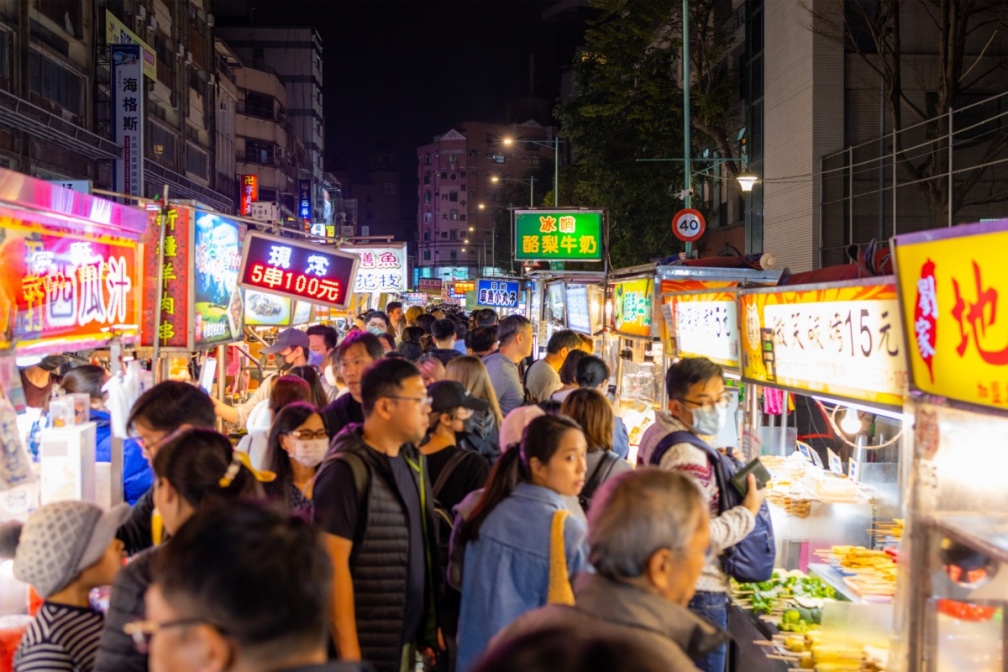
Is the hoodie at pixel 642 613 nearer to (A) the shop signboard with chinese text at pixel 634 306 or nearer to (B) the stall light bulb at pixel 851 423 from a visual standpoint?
(B) the stall light bulb at pixel 851 423

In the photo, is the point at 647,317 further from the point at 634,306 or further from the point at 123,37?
the point at 123,37

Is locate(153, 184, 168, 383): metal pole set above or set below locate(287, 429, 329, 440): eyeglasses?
above

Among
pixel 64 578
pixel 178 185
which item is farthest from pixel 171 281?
pixel 178 185

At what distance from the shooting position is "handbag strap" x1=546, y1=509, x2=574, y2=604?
139 inches

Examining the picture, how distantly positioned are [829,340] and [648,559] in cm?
266

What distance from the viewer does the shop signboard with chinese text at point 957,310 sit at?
2.93 meters

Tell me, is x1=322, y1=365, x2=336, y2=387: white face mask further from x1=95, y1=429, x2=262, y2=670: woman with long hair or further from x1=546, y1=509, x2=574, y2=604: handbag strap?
x1=546, y1=509, x2=574, y2=604: handbag strap

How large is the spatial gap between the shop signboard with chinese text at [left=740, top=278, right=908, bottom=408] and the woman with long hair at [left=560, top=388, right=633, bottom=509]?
111 centimetres

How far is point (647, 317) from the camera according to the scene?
9.73 metres

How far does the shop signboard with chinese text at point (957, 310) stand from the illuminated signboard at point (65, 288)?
3762 millimetres

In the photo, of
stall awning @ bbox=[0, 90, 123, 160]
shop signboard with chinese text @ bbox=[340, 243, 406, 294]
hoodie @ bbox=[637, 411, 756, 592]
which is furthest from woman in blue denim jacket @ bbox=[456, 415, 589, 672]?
stall awning @ bbox=[0, 90, 123, 160]

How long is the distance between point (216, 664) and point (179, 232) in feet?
16.4

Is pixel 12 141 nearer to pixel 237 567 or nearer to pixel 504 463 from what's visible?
pixel 504 463

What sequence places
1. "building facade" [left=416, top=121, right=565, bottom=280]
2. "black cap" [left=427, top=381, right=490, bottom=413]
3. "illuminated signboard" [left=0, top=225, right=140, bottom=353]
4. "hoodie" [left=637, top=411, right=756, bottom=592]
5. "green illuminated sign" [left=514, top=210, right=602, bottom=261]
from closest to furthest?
"illuminated signboard" [left=0, top=225, right=140, bottom=353]
"hoodie" [left=637, top=411, right=756, bottom=592]
"black cap" [left=427, top=381, right=490, bottom=413]
"green illuminated sign" [left=514, top=210, right=602, bottom=261]
"building facade" [left=416, top=121, right=565, bottom=280]
